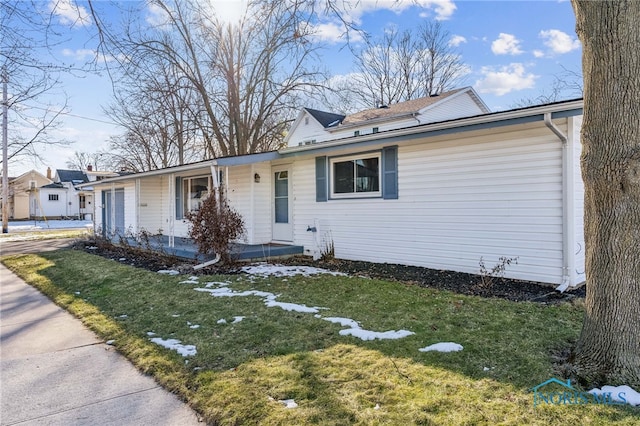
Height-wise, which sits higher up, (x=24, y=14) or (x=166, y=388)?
(x=24, y=14)

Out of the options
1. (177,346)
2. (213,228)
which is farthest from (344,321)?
(213,228)

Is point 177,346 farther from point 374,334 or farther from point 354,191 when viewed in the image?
point 354,191

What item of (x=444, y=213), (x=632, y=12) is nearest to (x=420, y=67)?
(x=444, y=213)

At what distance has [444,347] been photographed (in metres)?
3.50

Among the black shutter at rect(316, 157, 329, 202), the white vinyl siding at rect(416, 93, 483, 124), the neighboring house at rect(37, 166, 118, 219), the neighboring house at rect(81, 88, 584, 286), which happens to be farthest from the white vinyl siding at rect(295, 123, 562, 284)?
the neighboring house at rect(37, 166, 118, 219)

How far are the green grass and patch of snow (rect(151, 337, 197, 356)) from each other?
0.25ft

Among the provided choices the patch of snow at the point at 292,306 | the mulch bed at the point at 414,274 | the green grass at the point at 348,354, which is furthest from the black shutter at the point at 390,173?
the patch of snow at the point at 292,306

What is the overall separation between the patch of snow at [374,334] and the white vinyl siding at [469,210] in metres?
3.46

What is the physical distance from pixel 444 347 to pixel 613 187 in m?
1.90

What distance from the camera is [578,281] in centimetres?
603

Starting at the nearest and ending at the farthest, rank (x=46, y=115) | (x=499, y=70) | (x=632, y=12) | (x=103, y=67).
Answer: (x=632, y=12)
(x=103, y=67)
(x=46, y=115)
(x=499, y=70)

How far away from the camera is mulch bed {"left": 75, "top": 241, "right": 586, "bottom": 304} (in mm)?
5668

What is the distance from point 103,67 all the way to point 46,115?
4.01m

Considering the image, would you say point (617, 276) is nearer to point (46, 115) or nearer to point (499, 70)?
point (46, 115)
